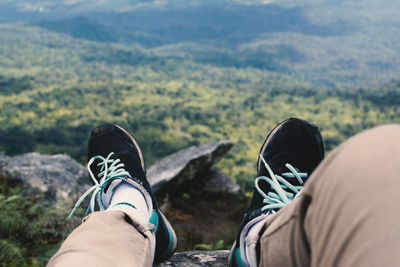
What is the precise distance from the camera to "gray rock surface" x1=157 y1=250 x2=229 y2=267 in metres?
1.79

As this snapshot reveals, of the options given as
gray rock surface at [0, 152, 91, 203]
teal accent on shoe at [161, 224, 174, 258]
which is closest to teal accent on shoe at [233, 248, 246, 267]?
teal accent on shoe at [161, 224, 174, 258]

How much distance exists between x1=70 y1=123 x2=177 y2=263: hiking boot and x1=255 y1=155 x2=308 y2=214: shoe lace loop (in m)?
0.56

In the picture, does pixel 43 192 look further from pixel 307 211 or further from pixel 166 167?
pixel 307 211

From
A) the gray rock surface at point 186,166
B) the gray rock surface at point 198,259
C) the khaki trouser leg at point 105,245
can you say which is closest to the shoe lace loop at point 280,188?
the gray rock surface at point 198,259

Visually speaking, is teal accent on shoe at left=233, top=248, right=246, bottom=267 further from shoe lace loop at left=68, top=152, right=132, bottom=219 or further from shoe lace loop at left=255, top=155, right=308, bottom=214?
shoe lace loop at left=68, top=152, right=132, bottom=219

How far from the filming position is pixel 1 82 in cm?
6931

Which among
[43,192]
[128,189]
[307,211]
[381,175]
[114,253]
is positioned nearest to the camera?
[381,175]

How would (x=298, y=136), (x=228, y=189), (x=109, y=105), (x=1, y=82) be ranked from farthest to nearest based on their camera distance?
(x=1, y=82) < (x=109, y=105) < (x=228, y=189) < (x=298, y=136)

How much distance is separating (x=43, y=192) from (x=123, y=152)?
180 cm

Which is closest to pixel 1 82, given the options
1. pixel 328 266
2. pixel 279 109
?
pixel 279 109

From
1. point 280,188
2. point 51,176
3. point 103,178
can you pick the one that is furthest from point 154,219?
point 51,176

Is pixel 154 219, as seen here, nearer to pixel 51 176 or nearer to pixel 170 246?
pixel 170 246

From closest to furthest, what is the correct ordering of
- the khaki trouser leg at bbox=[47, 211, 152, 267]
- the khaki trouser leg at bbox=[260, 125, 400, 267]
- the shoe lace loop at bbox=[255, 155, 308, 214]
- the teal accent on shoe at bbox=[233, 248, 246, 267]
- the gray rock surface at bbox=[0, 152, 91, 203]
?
the khaki trouser leg at bbox=[260, 125, 400, 267] < the khaki trouser leg at bbox=[47, 211, 152, 267] < the teal accent on shoe at bbox=[233, 248, 246, 267] < the shoe lace loop at bbox=[255, 155, 308, 214] < the gray rock surface at bbox=[0, 152, 91, 203]

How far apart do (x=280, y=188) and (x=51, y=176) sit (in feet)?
11.3
